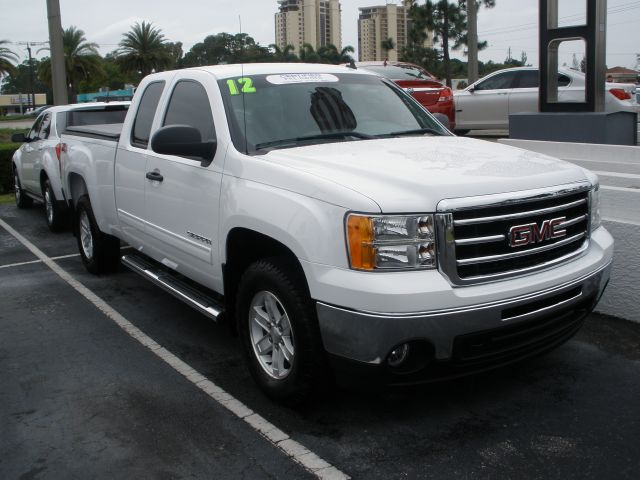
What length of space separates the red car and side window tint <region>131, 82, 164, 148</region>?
321 inches

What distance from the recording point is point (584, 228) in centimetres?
433

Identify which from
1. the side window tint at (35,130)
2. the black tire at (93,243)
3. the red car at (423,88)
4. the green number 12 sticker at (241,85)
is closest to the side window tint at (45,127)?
the side window tint at (35,130)

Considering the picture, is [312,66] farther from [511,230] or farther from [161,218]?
[511,230]

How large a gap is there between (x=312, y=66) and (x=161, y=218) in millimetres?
1613

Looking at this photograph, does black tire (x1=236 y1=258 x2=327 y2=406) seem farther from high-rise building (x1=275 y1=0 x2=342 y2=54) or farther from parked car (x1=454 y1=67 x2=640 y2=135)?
high-rise building (x1=275 y1=0 x2=342 y2=54)

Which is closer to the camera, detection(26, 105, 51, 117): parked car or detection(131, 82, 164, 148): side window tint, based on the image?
detection(131, 82, 164, 148): side window tint

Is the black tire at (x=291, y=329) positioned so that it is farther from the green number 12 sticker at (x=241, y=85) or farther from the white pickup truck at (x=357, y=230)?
the green number 12 sticker at (x=241, y=85)

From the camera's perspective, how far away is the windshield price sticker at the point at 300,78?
518cm

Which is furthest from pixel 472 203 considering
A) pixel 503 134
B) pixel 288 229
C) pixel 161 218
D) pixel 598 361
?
pixel 503 134

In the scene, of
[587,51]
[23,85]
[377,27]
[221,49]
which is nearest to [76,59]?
[221,49]

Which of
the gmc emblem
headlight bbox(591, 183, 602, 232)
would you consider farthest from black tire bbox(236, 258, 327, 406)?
headlight bbox(591, 183, 602, 232)

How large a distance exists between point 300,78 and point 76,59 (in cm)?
6264

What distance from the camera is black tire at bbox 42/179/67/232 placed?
10484 millimetres

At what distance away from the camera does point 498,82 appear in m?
15.8
